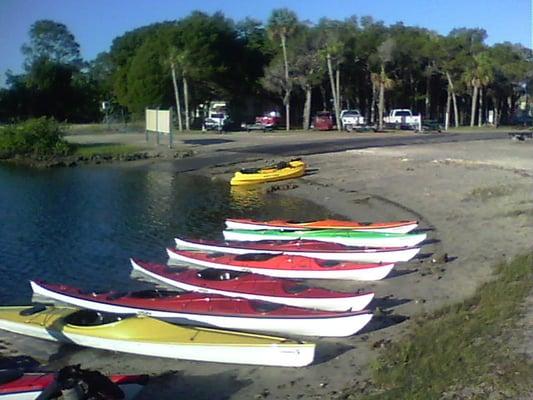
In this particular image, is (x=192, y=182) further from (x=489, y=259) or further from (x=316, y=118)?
(x=316, y=118)

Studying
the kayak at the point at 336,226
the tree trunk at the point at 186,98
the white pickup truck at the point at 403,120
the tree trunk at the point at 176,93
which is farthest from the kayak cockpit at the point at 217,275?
the tree trunk at the point at 186,98

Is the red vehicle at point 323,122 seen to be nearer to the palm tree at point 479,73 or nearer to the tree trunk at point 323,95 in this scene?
the tree trunk at point 323,95

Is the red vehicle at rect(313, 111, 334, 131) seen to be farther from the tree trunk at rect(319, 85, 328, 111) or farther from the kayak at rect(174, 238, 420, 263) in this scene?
the kayak at rect(174, 238, 420, 263)

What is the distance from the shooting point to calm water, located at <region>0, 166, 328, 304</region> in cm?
1844

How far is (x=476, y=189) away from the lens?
27.4 meters

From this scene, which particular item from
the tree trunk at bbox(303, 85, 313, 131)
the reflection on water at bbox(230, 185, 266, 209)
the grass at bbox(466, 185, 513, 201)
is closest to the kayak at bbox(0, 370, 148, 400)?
the grass at bbox(466, 185, 513, 201)

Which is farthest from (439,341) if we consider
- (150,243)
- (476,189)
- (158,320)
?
(476,189)

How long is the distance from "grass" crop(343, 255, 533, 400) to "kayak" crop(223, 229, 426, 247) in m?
4.96

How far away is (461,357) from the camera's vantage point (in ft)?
32.3

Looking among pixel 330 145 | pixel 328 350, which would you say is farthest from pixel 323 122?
pixel 328 350

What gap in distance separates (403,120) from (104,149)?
110ft

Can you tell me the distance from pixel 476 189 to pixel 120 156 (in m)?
26.3

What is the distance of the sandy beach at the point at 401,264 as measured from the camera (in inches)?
416

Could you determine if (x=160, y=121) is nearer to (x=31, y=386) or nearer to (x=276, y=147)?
(x=276, y=147)
